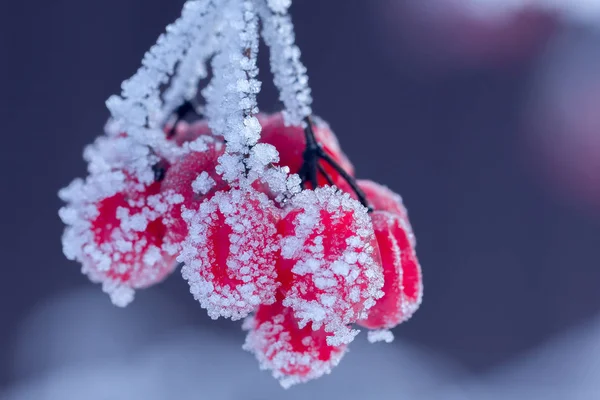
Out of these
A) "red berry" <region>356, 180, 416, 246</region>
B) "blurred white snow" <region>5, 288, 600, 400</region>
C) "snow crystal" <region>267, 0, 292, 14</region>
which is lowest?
"blurred white snow" <region>5, 288, 600, 400</region>

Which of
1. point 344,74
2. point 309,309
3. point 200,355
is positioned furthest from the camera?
point 200,355

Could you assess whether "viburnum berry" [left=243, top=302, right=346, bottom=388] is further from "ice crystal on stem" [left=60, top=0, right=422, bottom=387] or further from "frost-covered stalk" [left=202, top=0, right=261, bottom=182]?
"frost-covered stalk" [left=202, top=0, right=261, bottom=182]

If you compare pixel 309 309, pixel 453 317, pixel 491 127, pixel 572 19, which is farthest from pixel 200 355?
pixel 572 19

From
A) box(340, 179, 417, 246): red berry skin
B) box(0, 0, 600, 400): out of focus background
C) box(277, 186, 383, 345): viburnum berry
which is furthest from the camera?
box(0, 0, 600, 400): out of focus background

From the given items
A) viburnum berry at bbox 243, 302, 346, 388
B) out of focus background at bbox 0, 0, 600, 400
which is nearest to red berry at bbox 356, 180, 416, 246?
viburnum berry at bbox 243, 302, 346, 388

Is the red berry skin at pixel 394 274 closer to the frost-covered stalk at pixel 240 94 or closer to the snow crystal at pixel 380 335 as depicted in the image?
the snow crystal at pixel 380 335

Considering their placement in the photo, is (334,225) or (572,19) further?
(572,19)

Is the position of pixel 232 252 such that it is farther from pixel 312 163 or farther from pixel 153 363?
pixel 153 363

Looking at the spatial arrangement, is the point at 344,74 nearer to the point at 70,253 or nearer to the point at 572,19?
the point at 572,19
